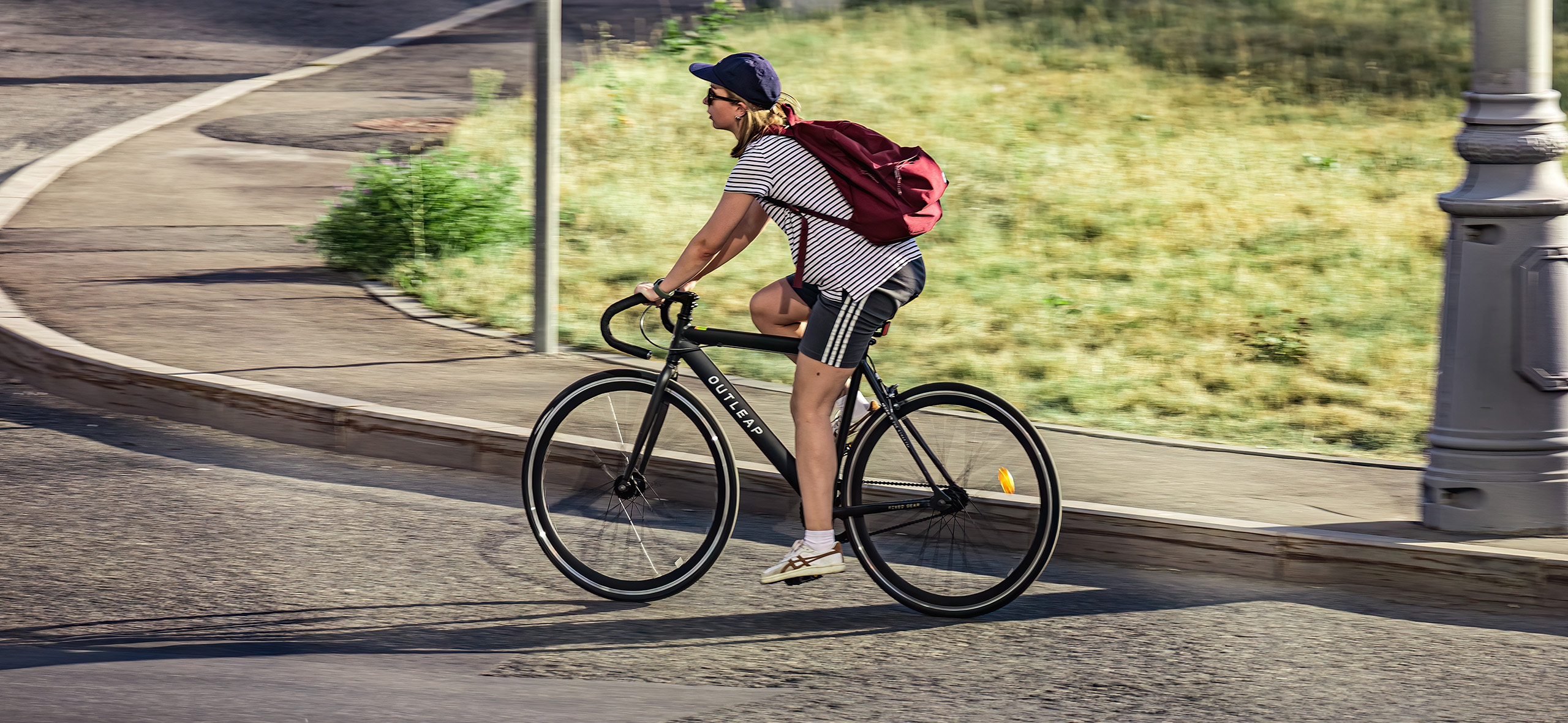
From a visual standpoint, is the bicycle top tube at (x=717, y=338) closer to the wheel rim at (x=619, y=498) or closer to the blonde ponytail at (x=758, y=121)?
the wheel rim at (x=619, y=498)

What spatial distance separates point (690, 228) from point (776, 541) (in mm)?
6159

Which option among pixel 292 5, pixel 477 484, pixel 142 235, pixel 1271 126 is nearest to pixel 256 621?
pixel 477 484

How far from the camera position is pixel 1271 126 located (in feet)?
50.4

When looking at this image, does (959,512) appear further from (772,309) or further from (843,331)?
(772,309)

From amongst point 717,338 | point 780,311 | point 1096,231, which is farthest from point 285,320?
point 1096,231

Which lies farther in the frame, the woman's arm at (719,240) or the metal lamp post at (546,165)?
the metal lamp post at (546,165)

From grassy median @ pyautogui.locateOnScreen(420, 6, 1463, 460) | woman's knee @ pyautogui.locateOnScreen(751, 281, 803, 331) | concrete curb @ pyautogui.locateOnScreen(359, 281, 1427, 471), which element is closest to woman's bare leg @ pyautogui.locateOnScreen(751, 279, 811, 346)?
woman's knee @ pyautogui.locateOnScreen(751, 281, 803, 331)

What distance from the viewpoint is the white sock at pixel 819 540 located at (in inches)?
213

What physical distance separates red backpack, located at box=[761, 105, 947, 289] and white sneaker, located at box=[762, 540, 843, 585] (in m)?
1.03

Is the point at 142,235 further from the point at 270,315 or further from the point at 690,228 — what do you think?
the point at 690,228

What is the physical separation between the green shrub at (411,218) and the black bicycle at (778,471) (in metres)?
5.30

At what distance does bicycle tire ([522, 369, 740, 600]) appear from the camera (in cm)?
548

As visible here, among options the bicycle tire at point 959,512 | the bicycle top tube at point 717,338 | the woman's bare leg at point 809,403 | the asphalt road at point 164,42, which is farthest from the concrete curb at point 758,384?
the asphalt road at point 164,42

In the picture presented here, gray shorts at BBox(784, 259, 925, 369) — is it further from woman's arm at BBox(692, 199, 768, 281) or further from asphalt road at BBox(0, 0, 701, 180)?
asphalt road at BBox(0, 0, 701, 180)
